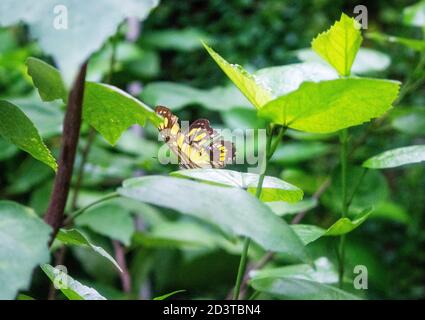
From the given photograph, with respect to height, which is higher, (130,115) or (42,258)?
(130,115)

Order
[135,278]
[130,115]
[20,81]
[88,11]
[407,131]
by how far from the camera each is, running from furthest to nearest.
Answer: [20,81], [135,278], [407,131], [130,115], [88,11]

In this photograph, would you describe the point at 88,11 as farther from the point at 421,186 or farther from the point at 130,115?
the point at 421,186

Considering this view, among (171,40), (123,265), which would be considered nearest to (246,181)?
(123,265)

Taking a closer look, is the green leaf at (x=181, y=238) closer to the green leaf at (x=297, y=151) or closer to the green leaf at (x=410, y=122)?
the green leaf at (x=297, y=151)

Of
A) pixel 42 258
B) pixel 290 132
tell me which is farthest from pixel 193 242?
pixel 42 258

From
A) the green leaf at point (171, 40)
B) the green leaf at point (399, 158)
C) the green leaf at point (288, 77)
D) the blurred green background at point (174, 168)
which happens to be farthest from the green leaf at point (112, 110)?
the green leaf at point (171, 40)

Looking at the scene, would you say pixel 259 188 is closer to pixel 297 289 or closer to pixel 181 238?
pixel 297 289
